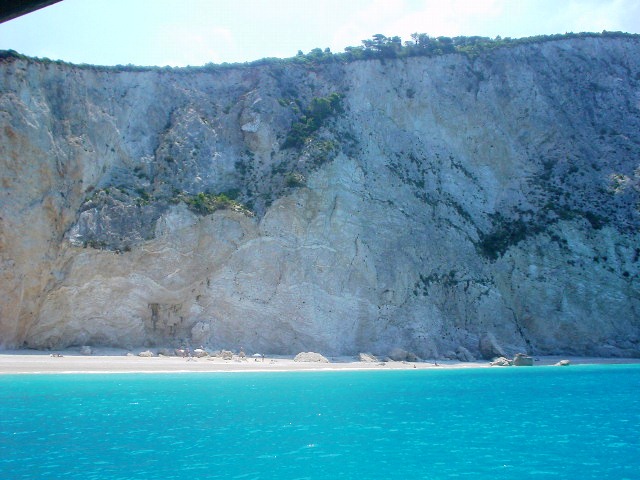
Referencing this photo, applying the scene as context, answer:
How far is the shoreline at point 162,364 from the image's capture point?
1004 inches

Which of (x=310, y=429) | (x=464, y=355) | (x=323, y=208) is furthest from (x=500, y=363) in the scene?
(x=310, y=429)

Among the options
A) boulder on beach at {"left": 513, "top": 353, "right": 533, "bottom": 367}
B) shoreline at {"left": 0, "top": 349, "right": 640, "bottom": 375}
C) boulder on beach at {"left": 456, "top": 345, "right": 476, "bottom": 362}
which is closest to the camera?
shoreline at {"left": 0, "top": 349, "right": 640, "bottom": 375}

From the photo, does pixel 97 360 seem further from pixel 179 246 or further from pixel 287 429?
pixel 287 429

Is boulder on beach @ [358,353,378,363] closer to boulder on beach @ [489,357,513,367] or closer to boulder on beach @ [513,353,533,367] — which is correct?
boulder on beach @ [489,357,513,367]

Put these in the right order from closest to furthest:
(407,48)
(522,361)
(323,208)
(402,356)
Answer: (402,356), (522,361), (323,208), (407,48)

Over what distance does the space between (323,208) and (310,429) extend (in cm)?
2264

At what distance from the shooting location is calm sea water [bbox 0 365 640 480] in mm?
11469

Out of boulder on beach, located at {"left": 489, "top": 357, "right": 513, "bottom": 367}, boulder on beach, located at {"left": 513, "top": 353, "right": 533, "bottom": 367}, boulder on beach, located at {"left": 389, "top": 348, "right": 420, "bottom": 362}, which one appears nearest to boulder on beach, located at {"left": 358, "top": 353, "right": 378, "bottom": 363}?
boulder on beach, located at {"left": 389, "top": 348, "right": 420, "bottom": 362}

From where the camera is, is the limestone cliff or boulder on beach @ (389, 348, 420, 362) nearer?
the limestone cliff

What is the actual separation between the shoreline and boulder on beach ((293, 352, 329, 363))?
0.40 metres

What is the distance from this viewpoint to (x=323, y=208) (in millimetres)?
36719

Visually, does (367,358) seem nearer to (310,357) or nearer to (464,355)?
(310,357)

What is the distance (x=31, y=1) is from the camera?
11.3ft

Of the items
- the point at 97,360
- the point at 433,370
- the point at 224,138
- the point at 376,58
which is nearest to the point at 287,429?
the point at 97,360
